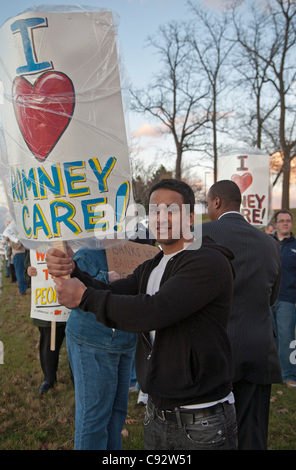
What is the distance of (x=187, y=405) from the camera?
66.2 inches

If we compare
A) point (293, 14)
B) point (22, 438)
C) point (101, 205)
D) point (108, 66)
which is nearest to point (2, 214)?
point (101, 205)

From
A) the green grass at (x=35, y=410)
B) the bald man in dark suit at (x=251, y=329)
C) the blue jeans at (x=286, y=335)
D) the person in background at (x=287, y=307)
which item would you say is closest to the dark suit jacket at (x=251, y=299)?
the bald man in dark suit at (x=251, y=329)

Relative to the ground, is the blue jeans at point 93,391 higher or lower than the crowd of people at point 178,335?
lower

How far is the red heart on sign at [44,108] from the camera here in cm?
188

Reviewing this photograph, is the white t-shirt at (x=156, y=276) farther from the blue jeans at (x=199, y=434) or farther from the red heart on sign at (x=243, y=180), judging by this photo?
the red heart on sign at (x=243, y=180)

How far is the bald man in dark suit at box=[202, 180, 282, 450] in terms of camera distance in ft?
8.13

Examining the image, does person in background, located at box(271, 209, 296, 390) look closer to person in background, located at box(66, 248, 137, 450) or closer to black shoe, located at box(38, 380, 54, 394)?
black shoe, located at box(38, 380, 54, 394)

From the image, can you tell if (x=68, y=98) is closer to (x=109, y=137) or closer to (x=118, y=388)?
(x=109, y=137)

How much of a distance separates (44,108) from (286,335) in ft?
13.8

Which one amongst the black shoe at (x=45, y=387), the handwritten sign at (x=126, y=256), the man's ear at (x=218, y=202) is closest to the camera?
the handwritten sign at (x=126, y=256)

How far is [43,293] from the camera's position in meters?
4.29

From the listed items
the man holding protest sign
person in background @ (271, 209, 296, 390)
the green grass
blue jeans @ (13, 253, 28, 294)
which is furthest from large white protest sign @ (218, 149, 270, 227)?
blue jeans @ (13, 253, 28, 294)

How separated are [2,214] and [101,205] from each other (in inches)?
37.3

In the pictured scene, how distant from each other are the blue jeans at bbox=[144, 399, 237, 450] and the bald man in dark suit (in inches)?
29.0
